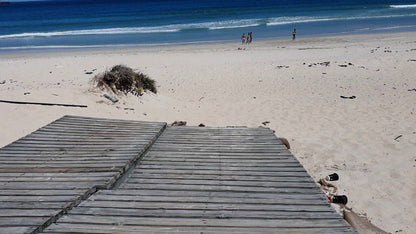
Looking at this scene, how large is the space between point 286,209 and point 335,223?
0.54m

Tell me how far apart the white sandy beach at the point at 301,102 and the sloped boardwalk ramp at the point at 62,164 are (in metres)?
1.90

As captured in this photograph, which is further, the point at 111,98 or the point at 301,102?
the point at 301,102

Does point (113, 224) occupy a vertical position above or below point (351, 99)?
above

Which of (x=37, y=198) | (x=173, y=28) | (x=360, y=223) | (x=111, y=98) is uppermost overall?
(x=37, y=198)

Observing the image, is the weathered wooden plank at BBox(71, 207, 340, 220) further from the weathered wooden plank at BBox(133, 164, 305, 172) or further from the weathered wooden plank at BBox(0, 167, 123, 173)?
the weathered wooden plank at BBox(133, 164, 305, 172)

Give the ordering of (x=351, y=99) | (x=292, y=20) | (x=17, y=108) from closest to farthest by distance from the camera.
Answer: (x=17, y=108)
(x=351, y=99)
(x=292, y=20)

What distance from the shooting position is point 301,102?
1241 cm

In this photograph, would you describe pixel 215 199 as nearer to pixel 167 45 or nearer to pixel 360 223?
pixel 360 223

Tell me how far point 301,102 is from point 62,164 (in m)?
8.76

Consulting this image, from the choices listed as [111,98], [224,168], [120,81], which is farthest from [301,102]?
[224,168]

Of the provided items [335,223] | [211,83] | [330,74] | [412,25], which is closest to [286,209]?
[335,223]

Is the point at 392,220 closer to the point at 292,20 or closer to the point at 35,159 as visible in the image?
the point at 35,159

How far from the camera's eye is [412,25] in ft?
116

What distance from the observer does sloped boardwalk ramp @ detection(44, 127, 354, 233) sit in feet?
12.2
